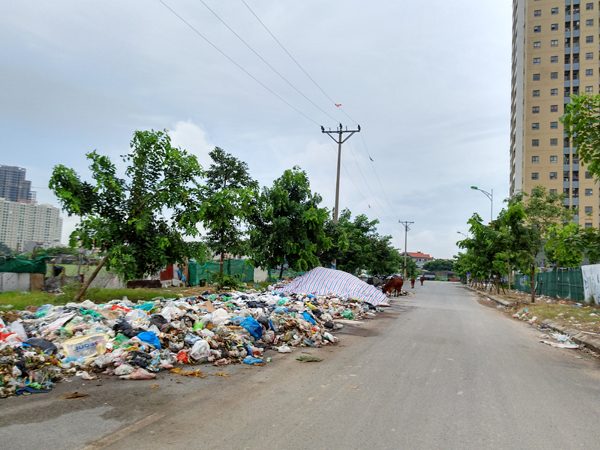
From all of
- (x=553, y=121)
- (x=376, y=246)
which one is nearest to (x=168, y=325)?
(x=376, y=246)

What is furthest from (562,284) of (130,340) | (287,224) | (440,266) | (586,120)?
(440,266)

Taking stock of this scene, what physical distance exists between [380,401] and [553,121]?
275 feet

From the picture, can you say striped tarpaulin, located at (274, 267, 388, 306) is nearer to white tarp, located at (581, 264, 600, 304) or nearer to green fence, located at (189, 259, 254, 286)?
green fence, located at (189, 259, 254, 286)

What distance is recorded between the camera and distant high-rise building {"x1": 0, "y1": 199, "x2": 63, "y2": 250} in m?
64.1

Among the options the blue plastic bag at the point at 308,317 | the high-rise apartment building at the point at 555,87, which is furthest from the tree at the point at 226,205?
the high-rise apartment building at the point at 555,87

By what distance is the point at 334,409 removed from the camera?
15.1 ft

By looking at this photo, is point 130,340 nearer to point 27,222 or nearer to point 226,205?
point 226,205

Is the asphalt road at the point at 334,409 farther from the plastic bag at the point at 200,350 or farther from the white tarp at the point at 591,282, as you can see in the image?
the white tarp at the point at 591,282

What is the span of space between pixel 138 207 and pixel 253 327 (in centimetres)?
601

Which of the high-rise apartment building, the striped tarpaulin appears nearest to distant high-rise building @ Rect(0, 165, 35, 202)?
the striped tarpaulin

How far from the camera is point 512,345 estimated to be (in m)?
9.68

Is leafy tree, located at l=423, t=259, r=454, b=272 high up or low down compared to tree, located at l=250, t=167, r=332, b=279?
down

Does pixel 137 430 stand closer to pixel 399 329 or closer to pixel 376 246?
pixel 399 329

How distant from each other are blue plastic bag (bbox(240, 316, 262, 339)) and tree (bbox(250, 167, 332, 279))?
9146mm
